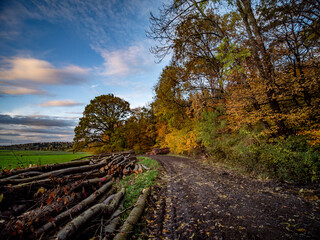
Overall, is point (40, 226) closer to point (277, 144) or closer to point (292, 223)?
point (292, 223)

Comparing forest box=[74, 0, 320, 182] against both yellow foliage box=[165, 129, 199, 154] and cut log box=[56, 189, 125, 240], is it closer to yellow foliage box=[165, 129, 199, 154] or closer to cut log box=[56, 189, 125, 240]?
yellow foliage box=[165, 129, 199, 154]

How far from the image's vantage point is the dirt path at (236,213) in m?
2.99

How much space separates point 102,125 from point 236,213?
24216 millimetres

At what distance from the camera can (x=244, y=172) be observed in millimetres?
7777

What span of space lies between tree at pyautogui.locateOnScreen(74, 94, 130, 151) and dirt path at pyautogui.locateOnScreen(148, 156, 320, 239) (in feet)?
67.0

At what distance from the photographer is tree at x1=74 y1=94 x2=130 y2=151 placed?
22.2 meters

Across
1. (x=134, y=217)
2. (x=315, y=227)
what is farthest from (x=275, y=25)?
(x=134, y=217)

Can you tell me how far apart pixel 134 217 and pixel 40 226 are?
2043 millimetres

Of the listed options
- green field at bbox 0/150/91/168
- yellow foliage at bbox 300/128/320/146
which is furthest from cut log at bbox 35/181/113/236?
yellow foliage at bbox 300/128/320/146

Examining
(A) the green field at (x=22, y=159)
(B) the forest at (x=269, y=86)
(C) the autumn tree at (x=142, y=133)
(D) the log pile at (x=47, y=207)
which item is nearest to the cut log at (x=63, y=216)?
(D) the log pile at (x=47, y=207)

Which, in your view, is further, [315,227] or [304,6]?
[304,6]

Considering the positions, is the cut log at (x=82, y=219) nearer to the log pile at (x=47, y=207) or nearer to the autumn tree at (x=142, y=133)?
the log pile at (x=47, y=207)

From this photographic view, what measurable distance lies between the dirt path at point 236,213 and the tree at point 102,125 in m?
20.4

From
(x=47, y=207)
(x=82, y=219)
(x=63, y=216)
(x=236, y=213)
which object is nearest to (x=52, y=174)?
(x=47, y=207)
